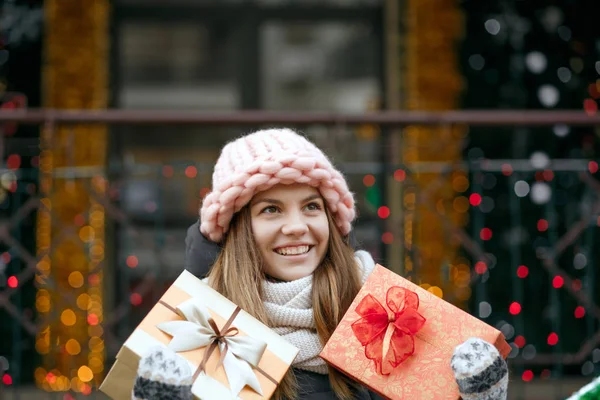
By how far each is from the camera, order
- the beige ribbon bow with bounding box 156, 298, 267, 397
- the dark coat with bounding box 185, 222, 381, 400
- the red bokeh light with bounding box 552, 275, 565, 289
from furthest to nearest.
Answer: the red bokeh light with bounding box 552, 275, 565, 289
the dark coat with bounding box 185, 222, 381, 400
the beige ribbon bow with bounding box 156, 298, 267, 397

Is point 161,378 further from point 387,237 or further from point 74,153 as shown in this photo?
point 74,153

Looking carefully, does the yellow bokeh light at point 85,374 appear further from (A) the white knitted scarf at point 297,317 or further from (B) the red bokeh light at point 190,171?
(A) the white knitted scarf at point 297,317

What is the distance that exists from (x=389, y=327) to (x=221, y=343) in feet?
1.35

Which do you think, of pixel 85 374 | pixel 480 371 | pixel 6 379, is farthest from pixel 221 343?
pixel 85 374

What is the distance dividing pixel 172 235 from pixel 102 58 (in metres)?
1.20

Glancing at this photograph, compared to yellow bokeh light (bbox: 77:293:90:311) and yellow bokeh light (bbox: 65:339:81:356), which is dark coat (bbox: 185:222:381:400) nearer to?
yellow bokeh light (bbox: 65:339:81:356)

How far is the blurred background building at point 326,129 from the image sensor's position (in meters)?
5.43

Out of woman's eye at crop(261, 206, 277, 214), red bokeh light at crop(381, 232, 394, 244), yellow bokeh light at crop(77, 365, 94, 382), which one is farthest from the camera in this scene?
yellow bokeh light at crop(77, 365, 94, 382)

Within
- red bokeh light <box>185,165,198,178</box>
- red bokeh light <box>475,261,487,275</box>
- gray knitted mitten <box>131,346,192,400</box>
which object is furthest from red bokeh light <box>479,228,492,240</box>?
gray knitted mitten <box>131,346,192,400</box>

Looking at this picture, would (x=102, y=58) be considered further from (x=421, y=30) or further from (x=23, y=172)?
(x=421, y=30)

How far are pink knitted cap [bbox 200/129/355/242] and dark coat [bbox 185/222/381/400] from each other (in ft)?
0.15

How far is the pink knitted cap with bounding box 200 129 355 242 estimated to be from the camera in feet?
7.93

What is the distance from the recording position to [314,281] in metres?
2.45

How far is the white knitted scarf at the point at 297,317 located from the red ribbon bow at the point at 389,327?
164 mm
